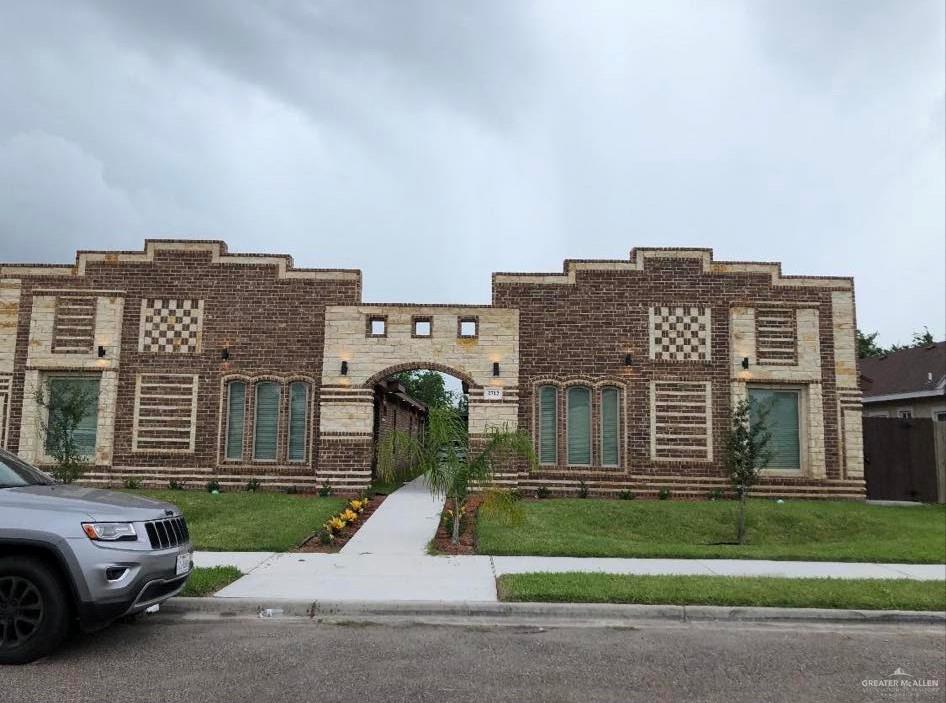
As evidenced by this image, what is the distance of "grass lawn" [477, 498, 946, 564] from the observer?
10.6 m

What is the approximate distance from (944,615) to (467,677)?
544cm

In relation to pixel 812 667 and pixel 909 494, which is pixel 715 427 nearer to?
pixel 909 494

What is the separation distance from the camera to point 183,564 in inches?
257

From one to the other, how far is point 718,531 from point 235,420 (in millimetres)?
11084

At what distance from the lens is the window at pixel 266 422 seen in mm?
17094

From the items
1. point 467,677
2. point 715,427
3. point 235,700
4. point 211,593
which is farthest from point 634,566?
point 715,427

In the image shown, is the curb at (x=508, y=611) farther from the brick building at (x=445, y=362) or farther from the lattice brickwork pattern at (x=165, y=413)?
the lattice brickwork pattern at (x=165, y=413)

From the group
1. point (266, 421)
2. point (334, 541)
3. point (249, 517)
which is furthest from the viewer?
point (266, 421)

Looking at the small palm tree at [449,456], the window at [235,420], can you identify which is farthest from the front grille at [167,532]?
the window at [235,420]

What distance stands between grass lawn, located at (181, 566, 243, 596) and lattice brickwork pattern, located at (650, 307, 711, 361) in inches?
449

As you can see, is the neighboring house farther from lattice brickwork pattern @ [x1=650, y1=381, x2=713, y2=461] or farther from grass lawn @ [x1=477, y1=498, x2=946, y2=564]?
lattice brickwork pattern @ [x1=650, y1=381, x2=713, y2=461]

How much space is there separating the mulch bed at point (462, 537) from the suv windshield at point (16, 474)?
17.9ft

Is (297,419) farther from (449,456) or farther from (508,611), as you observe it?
(508,611)

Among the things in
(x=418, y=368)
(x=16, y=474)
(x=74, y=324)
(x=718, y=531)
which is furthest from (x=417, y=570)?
(x=74, y=324)
